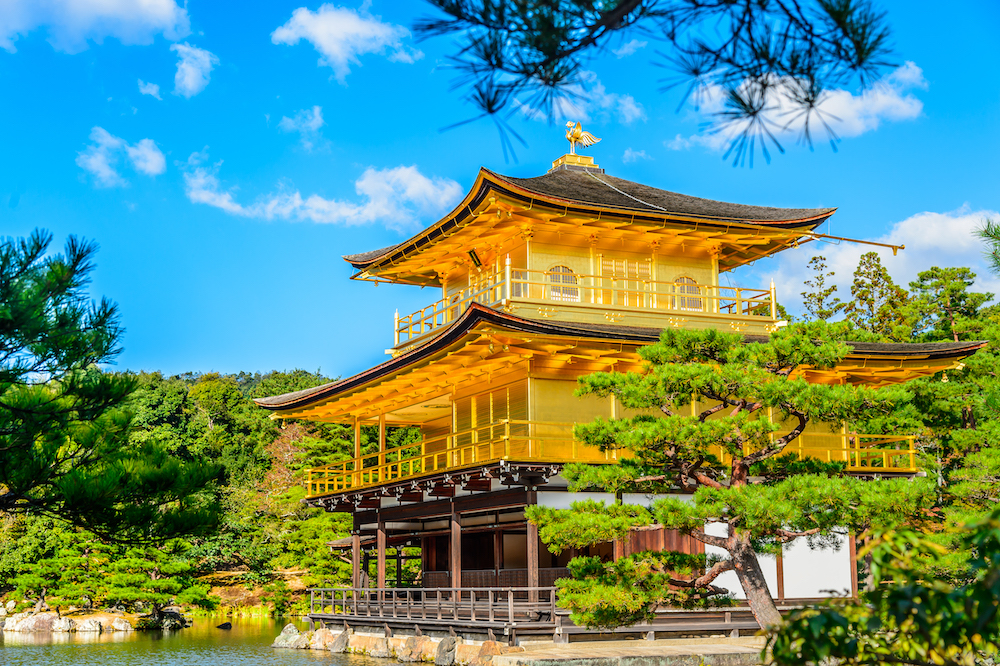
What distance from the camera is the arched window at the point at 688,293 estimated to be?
20562mm

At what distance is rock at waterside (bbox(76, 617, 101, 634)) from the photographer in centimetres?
3078

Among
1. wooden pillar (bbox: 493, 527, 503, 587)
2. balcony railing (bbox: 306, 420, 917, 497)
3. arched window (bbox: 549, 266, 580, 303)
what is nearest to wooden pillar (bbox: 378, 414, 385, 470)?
balcony railing (bbox: 306, 420, 917, 497)

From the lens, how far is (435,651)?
1766 centimetres

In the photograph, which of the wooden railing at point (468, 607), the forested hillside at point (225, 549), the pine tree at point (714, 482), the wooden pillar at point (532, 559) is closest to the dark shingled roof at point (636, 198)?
the wooden pillar at point (532, 559)

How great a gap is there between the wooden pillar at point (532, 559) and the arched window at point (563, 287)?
193 inches

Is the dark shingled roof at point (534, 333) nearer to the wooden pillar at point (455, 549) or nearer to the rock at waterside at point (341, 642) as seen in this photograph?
the wooden pillar at point (455, 549)

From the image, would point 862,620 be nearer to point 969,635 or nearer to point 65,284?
point 969,635

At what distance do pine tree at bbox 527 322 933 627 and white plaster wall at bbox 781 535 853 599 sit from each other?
18.3ft

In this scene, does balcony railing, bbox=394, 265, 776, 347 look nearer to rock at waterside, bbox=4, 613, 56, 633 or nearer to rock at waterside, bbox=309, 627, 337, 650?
rock at waterside, bbox=309, 627, 337, 650

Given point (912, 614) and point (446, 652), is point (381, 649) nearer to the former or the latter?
point (446, 652)

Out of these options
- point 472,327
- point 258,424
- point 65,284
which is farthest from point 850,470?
point 258,424

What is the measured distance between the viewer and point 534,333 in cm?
1628

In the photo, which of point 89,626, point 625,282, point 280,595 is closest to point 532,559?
point 625,282

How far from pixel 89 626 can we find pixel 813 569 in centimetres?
2237
